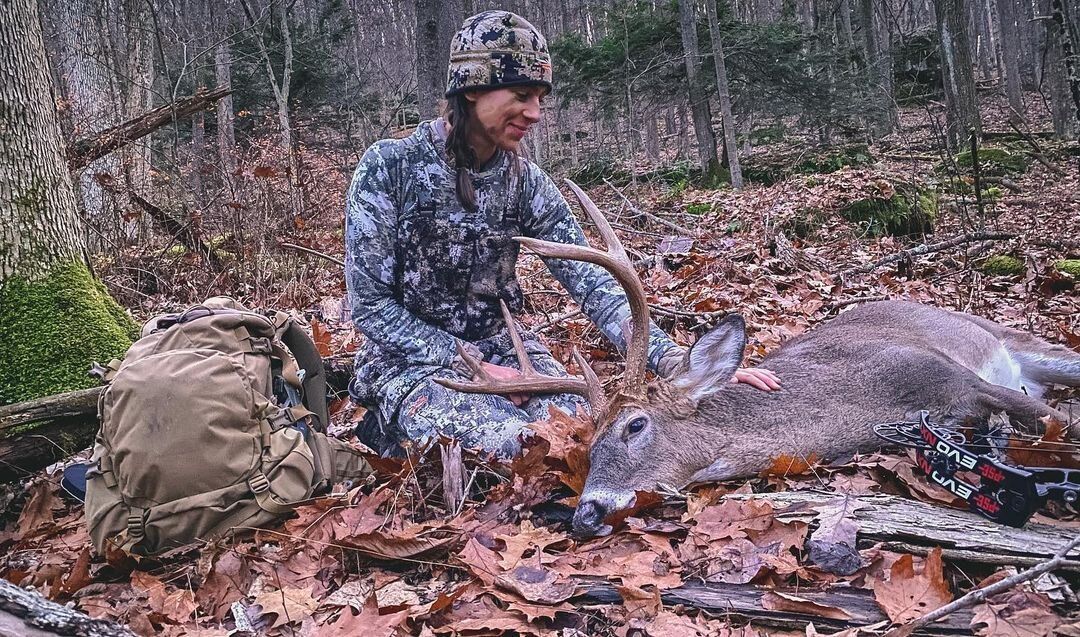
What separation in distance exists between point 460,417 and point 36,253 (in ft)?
9.16

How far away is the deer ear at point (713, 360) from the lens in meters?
3.64

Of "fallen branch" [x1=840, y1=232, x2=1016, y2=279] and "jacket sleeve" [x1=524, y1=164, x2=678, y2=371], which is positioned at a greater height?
"jacket sleeve" [x1=524, y1=164, x2=678, y2=371]

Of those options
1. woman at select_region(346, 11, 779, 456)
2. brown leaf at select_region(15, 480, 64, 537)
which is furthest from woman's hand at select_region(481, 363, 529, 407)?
brown leaf at select_region(15, 480, 64, 537)

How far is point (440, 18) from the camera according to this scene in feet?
31.1

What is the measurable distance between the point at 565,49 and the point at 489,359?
1639cm

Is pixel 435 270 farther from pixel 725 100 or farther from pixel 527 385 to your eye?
pixel 725 100

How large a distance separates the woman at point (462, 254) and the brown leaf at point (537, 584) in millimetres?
1089

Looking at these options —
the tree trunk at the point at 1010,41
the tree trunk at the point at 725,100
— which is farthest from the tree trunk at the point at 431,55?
the tree trunk at the point at 1010,41

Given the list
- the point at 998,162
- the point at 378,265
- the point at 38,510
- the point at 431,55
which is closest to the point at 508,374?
the point at 378,265

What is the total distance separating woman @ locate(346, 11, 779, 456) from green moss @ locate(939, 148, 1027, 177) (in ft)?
39.9

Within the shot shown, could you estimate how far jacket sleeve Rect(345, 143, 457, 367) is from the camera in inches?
164

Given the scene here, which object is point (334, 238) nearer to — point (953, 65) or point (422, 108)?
point (422, 108)

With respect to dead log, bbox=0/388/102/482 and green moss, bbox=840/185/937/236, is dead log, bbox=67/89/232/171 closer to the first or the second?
dead log, bbox=0/388/102/482

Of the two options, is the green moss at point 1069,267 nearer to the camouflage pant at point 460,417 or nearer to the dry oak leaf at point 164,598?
the camouflage pant at point 460,417
